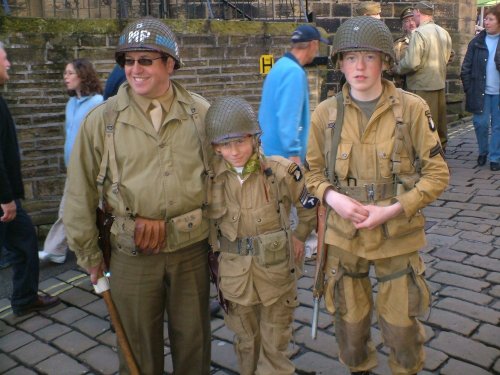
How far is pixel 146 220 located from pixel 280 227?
675 millimetres

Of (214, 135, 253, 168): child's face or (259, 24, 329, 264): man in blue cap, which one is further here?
(259, 24, 329, 264): man in blue cap

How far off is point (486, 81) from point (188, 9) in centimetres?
474

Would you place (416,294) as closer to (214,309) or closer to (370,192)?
(370,192)

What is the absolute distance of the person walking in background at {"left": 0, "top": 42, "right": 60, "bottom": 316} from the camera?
156 inches

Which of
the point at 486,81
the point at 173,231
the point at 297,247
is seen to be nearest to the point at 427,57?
the point at 486,81

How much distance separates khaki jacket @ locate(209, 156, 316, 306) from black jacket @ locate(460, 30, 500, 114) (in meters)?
5.98

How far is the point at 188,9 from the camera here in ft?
31.2

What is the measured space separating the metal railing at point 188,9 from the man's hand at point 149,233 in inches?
264

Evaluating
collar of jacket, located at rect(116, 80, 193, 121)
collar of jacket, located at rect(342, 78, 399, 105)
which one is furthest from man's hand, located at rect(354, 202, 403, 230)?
collar of jacket, located at rect(116, 80, 193, 121)

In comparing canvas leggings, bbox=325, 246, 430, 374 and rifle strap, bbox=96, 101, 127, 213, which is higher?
rifle strap, bbox=96, 101, 127, 213

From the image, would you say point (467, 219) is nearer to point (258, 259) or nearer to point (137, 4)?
point (258, 259)

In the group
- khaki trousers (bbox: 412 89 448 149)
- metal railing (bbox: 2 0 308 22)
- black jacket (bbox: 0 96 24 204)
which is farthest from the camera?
metal railing (bbox: 2 0 308 22)

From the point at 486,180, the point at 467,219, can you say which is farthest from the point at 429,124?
the point at 486,180

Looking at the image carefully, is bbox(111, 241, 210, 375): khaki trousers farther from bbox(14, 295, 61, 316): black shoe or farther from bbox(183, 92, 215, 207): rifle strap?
bbox(14, 295, 61, 316): black shoe
